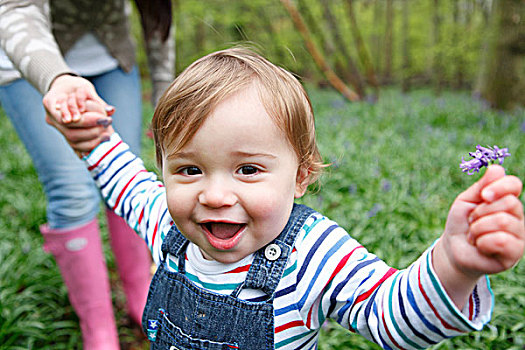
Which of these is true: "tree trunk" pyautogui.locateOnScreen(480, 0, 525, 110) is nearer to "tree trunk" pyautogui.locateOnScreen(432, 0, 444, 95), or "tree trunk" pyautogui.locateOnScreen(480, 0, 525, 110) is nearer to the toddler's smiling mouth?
"tree trunk" pyautogui.locateOnScreen(432, 0, 444, 95)

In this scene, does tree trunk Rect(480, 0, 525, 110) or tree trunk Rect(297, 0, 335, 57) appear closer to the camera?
tree trunk Rect(480, 0, 525, 110)

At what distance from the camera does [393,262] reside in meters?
2.69

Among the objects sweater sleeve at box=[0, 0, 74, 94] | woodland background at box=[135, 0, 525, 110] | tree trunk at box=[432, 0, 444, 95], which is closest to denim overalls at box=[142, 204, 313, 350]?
woodland background at box=[135, 0, 525, 110]

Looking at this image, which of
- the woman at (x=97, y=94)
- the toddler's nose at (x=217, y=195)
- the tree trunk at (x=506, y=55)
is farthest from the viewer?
the tree trunk at (x=506, y=55)

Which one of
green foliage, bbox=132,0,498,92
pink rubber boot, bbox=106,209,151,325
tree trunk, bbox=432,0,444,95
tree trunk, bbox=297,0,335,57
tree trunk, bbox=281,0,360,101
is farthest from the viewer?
tree trunk, bbox=432,0,444,95

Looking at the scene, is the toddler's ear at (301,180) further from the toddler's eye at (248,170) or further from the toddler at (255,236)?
the toddler's eye at (248,170)

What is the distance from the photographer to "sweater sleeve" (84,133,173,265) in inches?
56.7

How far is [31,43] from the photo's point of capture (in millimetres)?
1482

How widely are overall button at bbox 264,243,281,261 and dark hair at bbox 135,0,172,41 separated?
4.34 ft

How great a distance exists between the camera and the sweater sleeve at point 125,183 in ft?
4.73

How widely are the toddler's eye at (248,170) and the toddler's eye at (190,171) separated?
103 mm

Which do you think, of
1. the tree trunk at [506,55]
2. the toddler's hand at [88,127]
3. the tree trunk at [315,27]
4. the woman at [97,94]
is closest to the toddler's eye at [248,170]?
the toddler's hand at [88,127]

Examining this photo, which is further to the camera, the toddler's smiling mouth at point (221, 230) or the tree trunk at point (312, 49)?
the tree trunk at point (312, 49)

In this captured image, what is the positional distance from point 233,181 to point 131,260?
4.97ft
